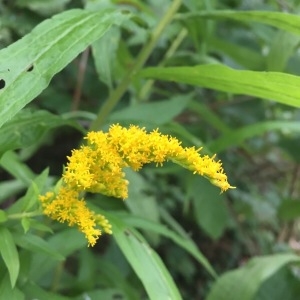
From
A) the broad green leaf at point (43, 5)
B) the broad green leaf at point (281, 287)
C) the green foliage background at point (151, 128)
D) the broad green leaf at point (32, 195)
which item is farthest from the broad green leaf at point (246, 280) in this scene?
the broad green leaf at point (43, 5)

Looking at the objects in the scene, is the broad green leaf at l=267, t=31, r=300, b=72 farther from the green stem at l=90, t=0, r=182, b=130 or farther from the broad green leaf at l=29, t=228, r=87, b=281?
the broad green leaf at l=29, t=228, r=87, b=281

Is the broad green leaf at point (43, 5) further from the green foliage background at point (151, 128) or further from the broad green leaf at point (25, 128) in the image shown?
the broad green leaf at point (25, 128)

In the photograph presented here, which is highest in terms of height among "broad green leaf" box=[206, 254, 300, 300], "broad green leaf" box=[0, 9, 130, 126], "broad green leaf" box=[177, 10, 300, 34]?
"broad green leaf" box=[0, 9, 130, 126]

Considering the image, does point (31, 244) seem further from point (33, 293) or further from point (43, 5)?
point (43, 5)

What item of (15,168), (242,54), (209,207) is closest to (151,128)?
(15,168)

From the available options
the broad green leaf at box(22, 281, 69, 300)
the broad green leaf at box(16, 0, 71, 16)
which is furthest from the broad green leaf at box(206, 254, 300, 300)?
the broad green leaf at box(16, 0, 71, 16)

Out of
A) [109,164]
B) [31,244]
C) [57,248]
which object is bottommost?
[57,248]
